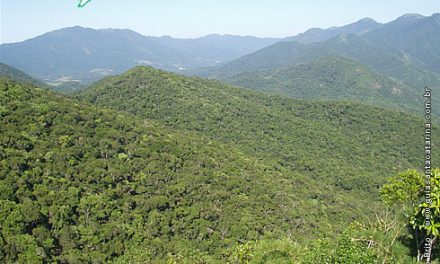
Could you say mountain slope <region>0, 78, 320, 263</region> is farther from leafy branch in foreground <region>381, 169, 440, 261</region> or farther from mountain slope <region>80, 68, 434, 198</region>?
leafy branch in foreground <region>381, 169, 440, 261</region>

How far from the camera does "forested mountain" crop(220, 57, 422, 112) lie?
169 metres

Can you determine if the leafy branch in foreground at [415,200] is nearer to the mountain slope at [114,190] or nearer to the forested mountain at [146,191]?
the forested mountain at [146,191]

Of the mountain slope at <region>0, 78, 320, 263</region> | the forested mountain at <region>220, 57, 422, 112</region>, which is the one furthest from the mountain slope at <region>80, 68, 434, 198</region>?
the forested mountain at <region>220, 57, 422, 112</region>

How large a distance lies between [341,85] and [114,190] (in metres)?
160

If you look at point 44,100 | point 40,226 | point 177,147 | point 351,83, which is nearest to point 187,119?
point 177,147

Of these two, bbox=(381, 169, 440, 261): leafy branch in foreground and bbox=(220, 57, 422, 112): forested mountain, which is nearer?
bbox=(381, 169, 440, 261): leafy branch in foreground

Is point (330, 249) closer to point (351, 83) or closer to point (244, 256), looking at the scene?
point (244, 256)

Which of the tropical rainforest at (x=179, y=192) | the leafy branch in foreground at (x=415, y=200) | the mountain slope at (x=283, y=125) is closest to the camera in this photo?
the leafy branch in foreground at (x=415, y=200)

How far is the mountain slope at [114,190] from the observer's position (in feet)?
88.2

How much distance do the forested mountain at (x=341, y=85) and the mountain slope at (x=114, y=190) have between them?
130 m

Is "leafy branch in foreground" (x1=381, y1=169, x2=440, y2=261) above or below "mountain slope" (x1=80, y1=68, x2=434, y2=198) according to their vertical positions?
above

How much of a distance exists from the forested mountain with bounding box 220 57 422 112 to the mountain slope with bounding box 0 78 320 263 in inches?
5132

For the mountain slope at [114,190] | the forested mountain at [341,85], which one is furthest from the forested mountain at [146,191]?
the forested mountain at [341,85]

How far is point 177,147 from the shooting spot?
43906mm
